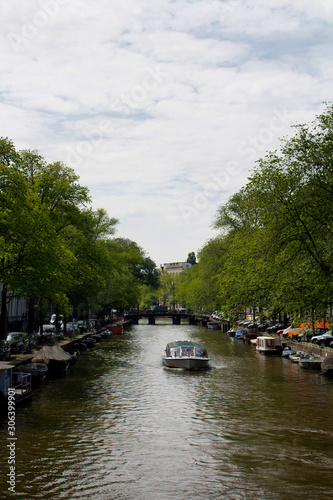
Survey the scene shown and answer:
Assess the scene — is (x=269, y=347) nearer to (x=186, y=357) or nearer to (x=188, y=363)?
(x=186, y=357)

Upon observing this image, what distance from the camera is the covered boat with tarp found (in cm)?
3819

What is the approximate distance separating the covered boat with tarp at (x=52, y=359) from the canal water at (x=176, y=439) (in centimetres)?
139

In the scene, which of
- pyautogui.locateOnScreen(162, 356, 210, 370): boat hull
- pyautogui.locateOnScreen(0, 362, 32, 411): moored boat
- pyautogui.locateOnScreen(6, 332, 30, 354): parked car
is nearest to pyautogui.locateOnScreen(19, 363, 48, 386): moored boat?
pyautogui.locateOnScreen(0, 362, 32, 411): moored boat

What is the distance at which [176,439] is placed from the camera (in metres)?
22.2

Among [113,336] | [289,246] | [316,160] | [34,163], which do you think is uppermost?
[34,163]

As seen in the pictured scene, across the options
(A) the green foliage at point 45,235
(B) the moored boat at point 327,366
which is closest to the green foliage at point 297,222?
(B) the moored boat at point 327,366

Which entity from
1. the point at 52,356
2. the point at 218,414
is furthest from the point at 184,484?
the point at 52,356

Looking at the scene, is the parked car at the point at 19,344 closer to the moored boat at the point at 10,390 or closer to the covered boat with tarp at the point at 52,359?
the covered boat with tarp at the point at 52,359

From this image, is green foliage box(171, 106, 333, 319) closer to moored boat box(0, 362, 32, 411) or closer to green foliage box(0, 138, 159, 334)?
green foliage box(0, 138, 159, 334)

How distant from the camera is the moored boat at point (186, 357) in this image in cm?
4306

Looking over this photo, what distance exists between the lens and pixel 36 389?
33219 millimetres

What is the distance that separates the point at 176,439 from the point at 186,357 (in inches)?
836

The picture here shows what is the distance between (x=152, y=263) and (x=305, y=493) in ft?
470

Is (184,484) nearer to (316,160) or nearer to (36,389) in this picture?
(36,389)
